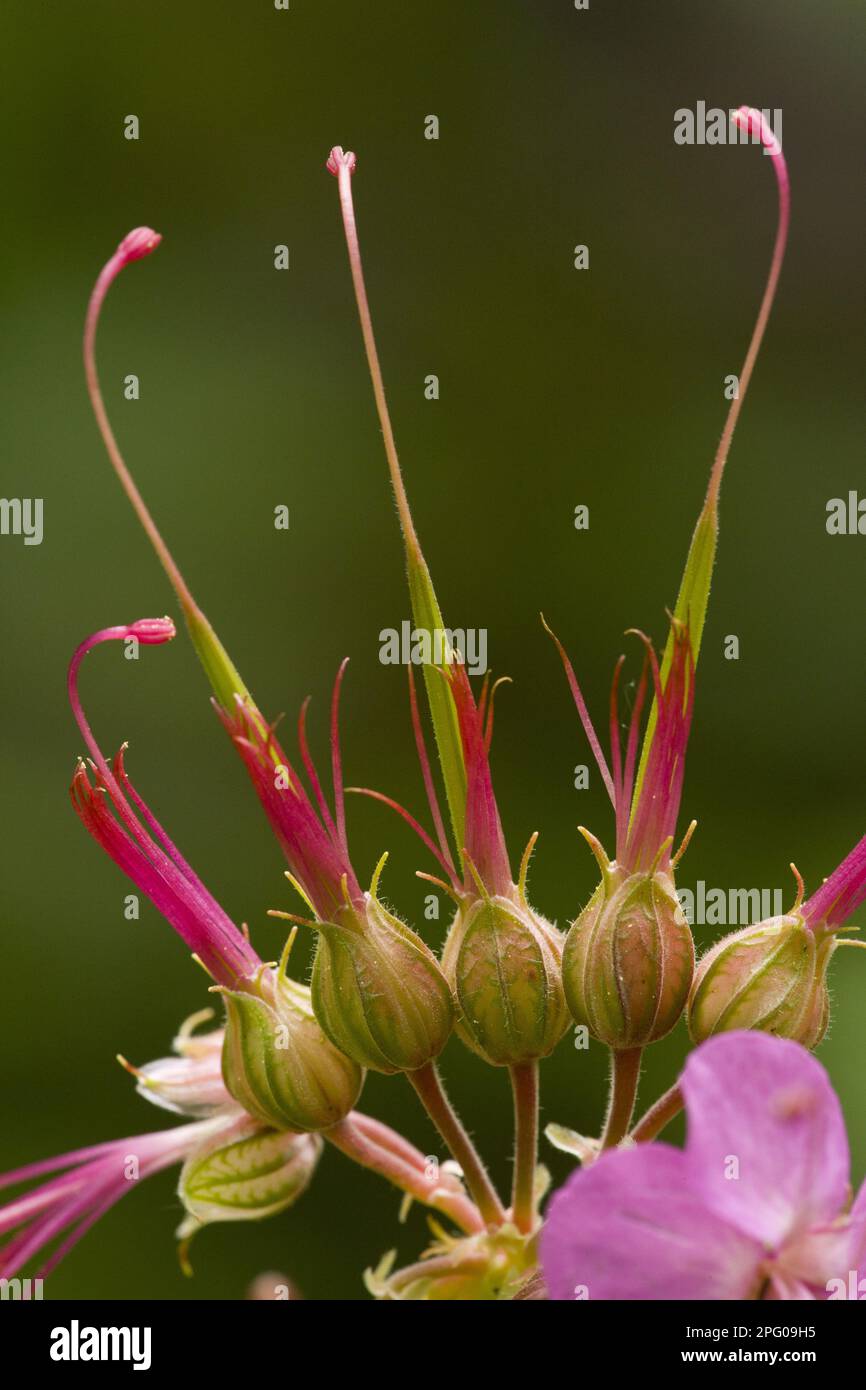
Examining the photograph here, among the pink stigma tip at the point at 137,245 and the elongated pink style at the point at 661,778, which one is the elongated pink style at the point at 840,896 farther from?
the pink stigma tip at the point at 137,245

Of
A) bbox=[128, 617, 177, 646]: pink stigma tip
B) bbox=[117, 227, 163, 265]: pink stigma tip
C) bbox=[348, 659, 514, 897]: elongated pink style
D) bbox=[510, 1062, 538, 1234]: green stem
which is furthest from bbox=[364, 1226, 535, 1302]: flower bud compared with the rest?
bbox=[117, 227, 163, 265]: pink stigma tip

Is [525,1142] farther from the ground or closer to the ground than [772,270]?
closer to the ground

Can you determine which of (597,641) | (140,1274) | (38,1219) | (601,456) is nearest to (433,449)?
(601,456)

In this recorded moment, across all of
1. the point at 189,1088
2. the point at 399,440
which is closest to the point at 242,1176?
the point at 189,1088

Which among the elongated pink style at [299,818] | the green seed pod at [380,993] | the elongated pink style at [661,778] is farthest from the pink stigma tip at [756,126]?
the green seed pod at [380,993]

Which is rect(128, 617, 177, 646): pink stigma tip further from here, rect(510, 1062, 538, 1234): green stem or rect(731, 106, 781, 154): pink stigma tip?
rect(731, 106, 781, 154): pink stigma tip

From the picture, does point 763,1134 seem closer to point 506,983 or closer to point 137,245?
point 506,983
